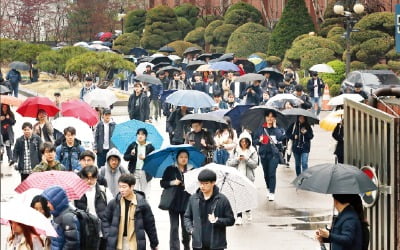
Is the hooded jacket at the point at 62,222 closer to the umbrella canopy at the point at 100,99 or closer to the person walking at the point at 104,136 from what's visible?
the person walking at the point at 104,136

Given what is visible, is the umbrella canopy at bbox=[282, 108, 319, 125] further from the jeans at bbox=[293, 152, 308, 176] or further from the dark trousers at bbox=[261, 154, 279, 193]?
the dark trousers at bbox=[261, 154, 279, 193]

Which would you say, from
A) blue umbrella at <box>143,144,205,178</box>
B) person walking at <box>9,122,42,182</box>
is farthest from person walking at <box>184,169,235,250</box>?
person walking at <box>9,122,42,182</box>

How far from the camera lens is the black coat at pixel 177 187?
14.8 meters

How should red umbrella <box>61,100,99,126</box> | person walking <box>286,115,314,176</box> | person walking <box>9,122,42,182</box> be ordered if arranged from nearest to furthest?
person walking <box>9,122,42,182</box>, person walking <box>286,115,314,176</box>, red umbrella <box>61,100,99,126</box>

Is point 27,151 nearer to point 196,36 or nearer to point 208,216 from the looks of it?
point 208,216

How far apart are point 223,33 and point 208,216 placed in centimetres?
4967

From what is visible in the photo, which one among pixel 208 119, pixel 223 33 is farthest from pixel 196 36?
pixel 208 119

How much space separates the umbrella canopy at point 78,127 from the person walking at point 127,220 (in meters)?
7.27

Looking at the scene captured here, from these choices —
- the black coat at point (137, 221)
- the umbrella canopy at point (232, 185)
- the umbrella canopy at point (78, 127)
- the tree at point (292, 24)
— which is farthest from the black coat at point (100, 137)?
the tree at point (292, 24)

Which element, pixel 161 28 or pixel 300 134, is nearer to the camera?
pixel 300 134

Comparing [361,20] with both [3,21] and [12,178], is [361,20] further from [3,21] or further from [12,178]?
[3,21]

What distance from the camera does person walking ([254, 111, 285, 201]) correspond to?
788 inches

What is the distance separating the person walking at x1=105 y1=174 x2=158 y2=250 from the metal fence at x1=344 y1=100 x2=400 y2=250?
86.8 inches

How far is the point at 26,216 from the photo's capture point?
10.5 meters
